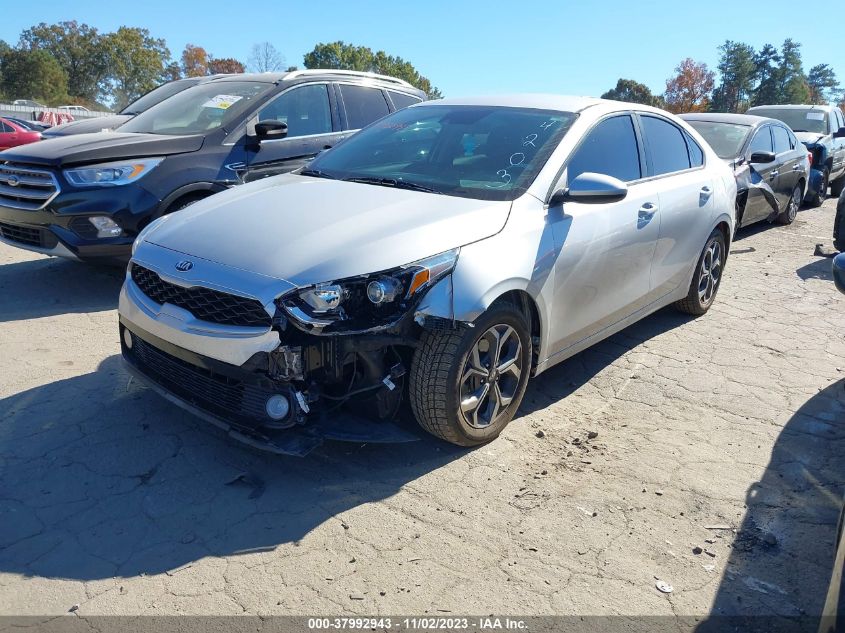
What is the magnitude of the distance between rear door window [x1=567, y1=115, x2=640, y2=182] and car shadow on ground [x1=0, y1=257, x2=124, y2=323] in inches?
155

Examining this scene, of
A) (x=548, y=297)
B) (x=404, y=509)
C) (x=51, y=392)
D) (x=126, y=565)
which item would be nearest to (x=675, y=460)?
(x=548, y=297)

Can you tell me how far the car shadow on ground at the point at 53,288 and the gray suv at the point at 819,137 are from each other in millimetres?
11720

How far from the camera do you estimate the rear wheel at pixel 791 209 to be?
10422mm

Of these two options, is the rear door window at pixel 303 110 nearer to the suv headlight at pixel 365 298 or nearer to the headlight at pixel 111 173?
the headlight at pixel 111 173

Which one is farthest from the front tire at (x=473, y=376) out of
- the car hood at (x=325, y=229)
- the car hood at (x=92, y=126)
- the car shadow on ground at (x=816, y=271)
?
the car hood at (x=92, y=126)

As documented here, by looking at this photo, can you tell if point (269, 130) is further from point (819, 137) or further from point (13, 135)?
point (13, 135)

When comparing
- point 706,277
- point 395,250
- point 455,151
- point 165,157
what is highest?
point 455,151

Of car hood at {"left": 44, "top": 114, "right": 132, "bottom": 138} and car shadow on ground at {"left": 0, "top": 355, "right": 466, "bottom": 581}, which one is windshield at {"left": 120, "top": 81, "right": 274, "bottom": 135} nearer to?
car hood at {"left": 44, "top": 114, "right": 132, "bottom": 138}

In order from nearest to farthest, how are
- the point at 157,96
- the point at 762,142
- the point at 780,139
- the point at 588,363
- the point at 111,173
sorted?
the point at 588,363 → the point at 111,173 → the point at 762,142 → the point at 157,96 → the point at 780,139

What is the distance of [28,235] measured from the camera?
566 cm

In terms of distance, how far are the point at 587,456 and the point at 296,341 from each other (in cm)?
171

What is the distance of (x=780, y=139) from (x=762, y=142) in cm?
98

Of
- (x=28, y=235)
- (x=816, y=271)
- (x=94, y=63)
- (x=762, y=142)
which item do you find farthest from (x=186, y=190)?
(x=94, y=63)

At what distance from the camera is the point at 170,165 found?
5.81 m
